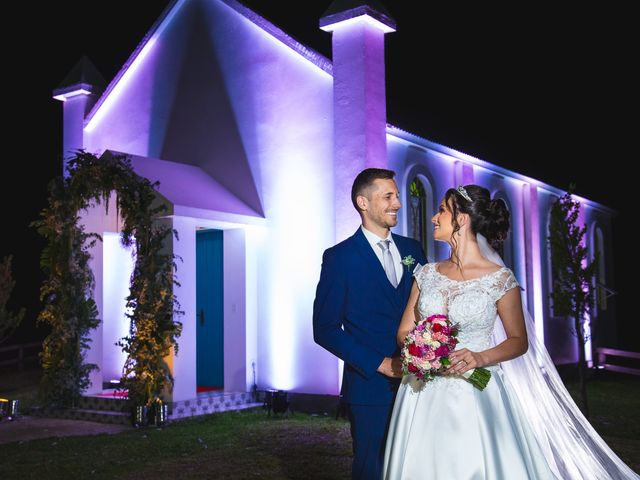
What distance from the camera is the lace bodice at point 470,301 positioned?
4621 mm

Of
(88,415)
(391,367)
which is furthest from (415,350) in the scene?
(88,415)

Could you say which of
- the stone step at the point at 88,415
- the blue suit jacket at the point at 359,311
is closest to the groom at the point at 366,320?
the blue suit jacket at the point at 359,311

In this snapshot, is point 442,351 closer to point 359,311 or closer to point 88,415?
point 359,311

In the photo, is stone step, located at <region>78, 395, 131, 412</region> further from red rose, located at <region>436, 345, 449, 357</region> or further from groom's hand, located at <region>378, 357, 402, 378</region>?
red rose, located at <region>436, 345, 449, 357</region>

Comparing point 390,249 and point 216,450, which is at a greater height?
point 390,249

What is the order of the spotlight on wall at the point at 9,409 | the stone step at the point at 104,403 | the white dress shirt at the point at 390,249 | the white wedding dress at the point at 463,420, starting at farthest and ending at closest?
1. the spotlight on wall at the point at 9,409
2. the stone step at the point at 104,403
3. the white dress shirt at the point at 390,249
4. the white wedding dress at the point at 463,420

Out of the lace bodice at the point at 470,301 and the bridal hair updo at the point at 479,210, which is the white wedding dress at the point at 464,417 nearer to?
the lace bodice at the point at 470,301

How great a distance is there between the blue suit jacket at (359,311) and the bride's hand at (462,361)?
549mm

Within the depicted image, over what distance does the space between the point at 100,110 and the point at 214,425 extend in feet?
27.7

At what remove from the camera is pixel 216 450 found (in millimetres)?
9695

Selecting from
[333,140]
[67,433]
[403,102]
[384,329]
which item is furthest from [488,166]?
[384,329]

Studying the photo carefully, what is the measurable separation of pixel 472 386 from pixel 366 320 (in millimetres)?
785

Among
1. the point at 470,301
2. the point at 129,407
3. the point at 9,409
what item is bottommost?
the point at 9,409

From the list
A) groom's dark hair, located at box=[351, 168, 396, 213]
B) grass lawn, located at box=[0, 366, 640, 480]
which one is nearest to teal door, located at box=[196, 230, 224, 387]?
grass lawn, located at box=[0, 366, 640, 480]
